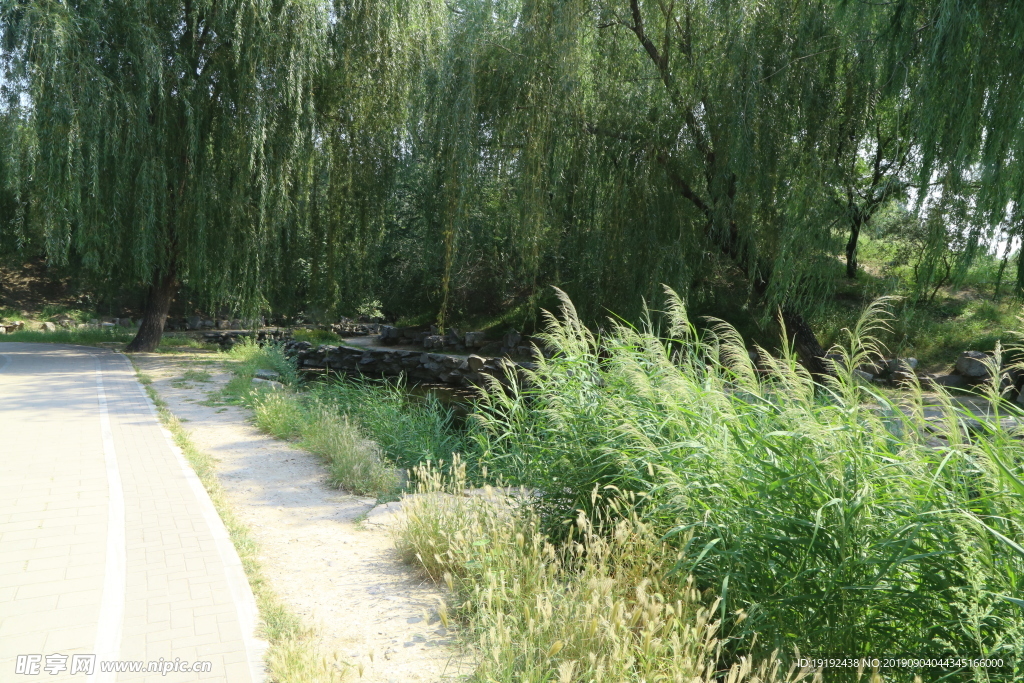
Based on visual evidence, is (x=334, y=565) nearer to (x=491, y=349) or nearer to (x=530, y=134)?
(x=530, y=134)

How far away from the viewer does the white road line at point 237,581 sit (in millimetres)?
2842

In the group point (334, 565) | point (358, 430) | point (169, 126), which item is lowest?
point (334, 565)

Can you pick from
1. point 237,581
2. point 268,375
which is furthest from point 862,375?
point 268,375

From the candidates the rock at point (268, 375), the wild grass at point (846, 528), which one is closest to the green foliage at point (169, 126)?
the rock at point (268, 375)

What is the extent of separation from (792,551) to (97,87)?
13164mm

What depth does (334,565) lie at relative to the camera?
405 cm

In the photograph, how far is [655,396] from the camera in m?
3.94

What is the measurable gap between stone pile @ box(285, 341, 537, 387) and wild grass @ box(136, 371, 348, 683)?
11037 millimetres

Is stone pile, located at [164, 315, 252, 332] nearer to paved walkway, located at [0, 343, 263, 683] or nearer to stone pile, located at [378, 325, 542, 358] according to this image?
stone pile, located at [378, 325, 542, 358]

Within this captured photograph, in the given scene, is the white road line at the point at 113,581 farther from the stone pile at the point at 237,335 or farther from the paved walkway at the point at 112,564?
the stone pile at the point at 237,335

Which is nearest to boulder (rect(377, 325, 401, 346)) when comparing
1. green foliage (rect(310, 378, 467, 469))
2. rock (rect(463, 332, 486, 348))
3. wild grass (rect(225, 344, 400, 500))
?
rock (rect(463, 332, 486, 348))

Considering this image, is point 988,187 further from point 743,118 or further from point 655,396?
point 655,396

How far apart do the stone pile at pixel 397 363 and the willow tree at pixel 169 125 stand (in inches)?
161

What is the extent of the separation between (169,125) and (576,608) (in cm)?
1303
